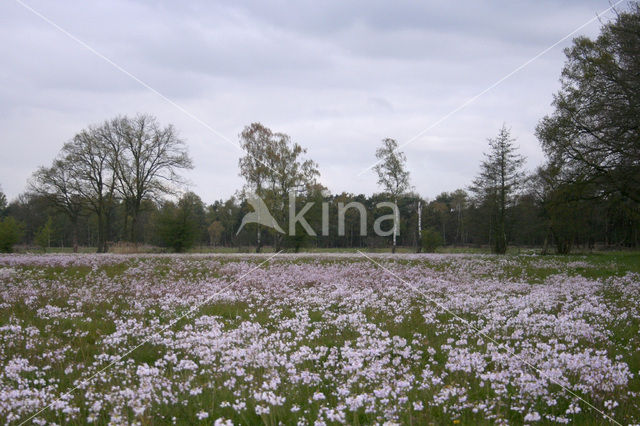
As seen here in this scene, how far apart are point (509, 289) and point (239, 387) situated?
10.1 meters

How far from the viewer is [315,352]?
7188 mm

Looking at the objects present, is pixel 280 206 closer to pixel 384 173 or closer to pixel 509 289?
pixel 384 173

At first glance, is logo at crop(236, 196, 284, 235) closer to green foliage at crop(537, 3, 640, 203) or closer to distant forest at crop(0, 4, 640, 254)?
distant forest at crop(0, 4, 640, 254)

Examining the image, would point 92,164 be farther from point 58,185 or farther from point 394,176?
point 394,176

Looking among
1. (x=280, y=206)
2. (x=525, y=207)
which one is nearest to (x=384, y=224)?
(x=525, y=207)

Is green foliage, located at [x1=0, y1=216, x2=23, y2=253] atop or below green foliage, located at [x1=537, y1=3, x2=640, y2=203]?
below

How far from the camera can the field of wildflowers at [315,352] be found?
→ 16.3 ft

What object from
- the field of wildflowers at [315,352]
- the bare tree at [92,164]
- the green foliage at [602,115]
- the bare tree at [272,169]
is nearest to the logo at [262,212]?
the bare tree at [272,169]

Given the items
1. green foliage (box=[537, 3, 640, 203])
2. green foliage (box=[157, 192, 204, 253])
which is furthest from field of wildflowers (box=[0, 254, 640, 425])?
green foliage (box=[157, 192, 204, 253])

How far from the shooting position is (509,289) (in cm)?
1305

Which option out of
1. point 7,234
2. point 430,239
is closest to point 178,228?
Result: point 7,234

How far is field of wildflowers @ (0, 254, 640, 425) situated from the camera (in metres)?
4.96

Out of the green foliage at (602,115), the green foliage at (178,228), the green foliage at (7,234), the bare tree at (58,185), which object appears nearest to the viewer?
the green foliage at (602,115)

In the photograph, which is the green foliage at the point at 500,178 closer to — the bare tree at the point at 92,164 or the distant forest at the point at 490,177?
the distant forest at the point at 490,177
